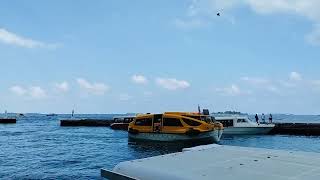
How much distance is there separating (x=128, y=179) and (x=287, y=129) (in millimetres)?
60199

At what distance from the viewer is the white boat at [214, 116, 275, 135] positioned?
5528 centimetres

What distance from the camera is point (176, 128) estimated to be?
40469 mm

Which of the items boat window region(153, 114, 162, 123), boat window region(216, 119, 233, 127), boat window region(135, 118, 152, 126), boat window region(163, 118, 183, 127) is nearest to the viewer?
boat window region(163, 118, 183, 127)

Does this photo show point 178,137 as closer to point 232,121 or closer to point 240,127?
point 240,127

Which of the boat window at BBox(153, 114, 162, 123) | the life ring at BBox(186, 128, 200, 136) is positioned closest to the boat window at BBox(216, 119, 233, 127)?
the boat window at BBox(153, 114, 162, 123)

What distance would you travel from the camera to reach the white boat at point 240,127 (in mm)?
55281

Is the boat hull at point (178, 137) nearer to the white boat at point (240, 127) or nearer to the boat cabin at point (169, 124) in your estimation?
the boat cabin at point (169, 124)

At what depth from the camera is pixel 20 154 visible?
104ft

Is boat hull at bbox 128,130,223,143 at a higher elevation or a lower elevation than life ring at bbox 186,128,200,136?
lower

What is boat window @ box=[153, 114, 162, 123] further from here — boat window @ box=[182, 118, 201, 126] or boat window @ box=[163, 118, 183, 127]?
boat window @ box=[182, 118, 201, 126]

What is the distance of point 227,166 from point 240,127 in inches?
1969

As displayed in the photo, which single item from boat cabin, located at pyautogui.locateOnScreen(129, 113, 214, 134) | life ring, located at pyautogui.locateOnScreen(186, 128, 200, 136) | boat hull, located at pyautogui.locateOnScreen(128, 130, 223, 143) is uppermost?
boat cabin, located at pyautogui.locateOnScreen(129, 113, 214, 134)

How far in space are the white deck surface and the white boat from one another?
158ft

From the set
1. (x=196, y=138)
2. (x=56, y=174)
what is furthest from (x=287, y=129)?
(x=56, y=174)
